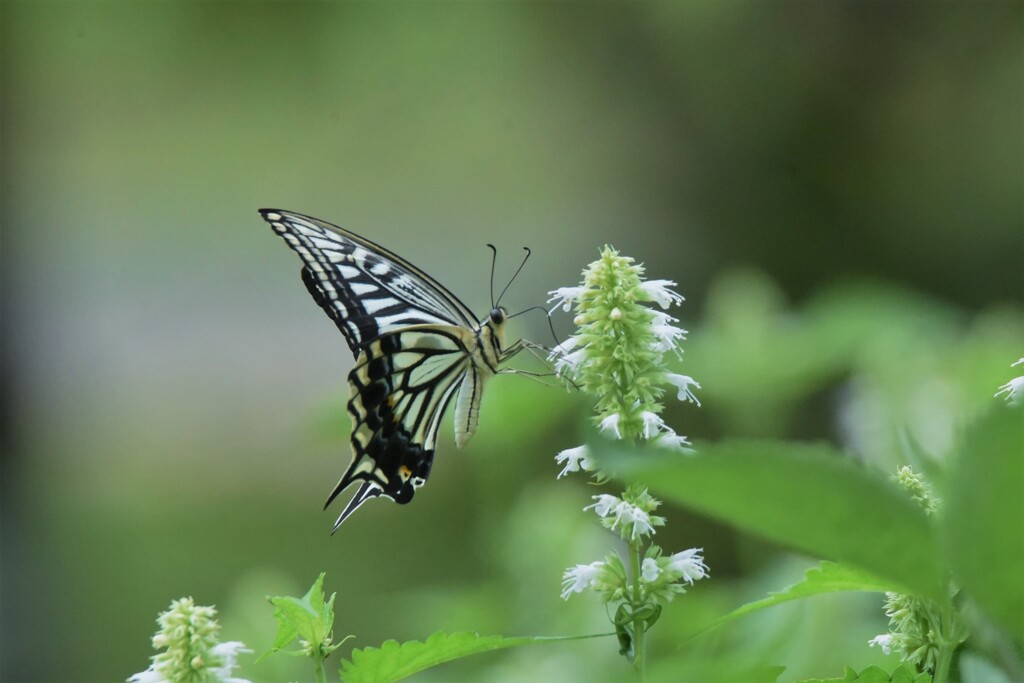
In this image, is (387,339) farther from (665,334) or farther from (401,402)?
(665,334)

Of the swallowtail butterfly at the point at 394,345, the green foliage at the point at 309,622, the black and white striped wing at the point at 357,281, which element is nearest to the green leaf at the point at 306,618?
the green foliage at the point at 309,622

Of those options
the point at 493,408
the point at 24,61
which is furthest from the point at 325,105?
the point at 493,408

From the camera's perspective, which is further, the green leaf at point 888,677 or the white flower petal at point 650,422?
the white flower petal at point 650,422

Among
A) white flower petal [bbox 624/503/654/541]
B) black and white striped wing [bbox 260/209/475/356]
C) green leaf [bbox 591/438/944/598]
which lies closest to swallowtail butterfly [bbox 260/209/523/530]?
black and white striped wing [bbox 260/209/475/356]

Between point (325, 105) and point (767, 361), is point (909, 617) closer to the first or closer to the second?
point (767, 361)

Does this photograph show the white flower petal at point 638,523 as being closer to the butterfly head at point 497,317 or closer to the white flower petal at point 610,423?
the white flower petal at point 610,423

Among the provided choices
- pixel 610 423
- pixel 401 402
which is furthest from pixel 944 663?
pixel 401 402
